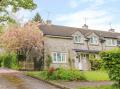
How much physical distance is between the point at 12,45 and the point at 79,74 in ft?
68.8

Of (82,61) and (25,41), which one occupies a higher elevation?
(25,41)

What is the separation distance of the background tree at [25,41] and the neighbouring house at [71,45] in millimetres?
1670

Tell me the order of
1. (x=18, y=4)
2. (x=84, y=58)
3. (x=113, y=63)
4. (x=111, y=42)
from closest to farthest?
1. (x=113, y=63)
2. (x=18, y=4)
3. (x=84, y=58)
4. (x=111, y=42)

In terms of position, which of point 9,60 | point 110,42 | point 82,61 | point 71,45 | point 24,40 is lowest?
point 82,61

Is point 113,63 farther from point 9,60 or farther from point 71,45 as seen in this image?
point 9,60

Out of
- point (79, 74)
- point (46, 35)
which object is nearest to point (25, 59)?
point (46, 35)

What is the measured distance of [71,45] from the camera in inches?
2044

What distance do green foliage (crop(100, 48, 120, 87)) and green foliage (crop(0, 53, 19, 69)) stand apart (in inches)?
1210

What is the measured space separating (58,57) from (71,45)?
3392mm

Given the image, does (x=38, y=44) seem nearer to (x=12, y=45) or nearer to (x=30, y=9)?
(x=12, y=45)

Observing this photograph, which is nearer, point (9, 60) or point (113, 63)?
point (113, 63)

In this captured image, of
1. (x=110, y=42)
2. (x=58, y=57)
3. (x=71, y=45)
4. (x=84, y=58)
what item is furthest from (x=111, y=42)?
(x=58, y=57)

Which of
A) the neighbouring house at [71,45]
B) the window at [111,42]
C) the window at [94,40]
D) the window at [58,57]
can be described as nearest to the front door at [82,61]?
the neighbouring house at [71,45]

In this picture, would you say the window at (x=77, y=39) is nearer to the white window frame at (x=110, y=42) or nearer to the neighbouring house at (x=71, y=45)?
the neighbouring house at (x=71, y=45)
